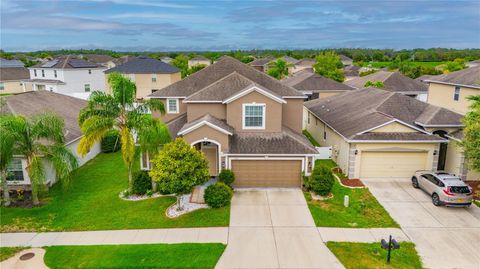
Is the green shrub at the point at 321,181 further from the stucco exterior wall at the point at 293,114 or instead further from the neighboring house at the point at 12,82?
the neighboring house at the point at 12,82

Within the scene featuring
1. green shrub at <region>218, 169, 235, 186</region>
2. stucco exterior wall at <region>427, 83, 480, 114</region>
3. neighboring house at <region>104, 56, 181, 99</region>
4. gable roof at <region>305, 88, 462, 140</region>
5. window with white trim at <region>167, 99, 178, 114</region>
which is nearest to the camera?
green shrub at <region>218, 169, 235, 186</region>

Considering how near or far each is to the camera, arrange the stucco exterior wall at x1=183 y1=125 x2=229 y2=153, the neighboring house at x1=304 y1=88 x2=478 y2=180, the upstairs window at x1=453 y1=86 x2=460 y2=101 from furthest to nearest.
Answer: the upstairs window at x1=453 y1=86 x2=460 y2=101 → the neighboring house at x1=304 y1=88 x2=478 y2=180 → the stucco exterior wall at x1=183 y1=125 x2=229 y2=153

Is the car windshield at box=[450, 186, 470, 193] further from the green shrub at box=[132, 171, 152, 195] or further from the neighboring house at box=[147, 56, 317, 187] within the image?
the green shrub at box=[132, 171, 152, 195]

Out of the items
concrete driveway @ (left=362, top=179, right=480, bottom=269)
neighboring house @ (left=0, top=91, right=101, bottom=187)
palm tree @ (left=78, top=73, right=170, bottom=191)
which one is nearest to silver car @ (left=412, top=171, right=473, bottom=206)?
concrete driveway @ (left=362, top=179, right=480, bottom=269)

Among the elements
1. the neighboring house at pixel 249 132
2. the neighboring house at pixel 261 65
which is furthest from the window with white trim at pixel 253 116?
the neighboring house at pixel 261 65

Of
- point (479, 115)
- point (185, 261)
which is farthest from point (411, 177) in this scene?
point (185, 261)

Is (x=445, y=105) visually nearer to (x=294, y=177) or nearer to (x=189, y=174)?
(x=294, y=177)

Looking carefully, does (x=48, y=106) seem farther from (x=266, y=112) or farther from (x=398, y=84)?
(x=398, y=84)
